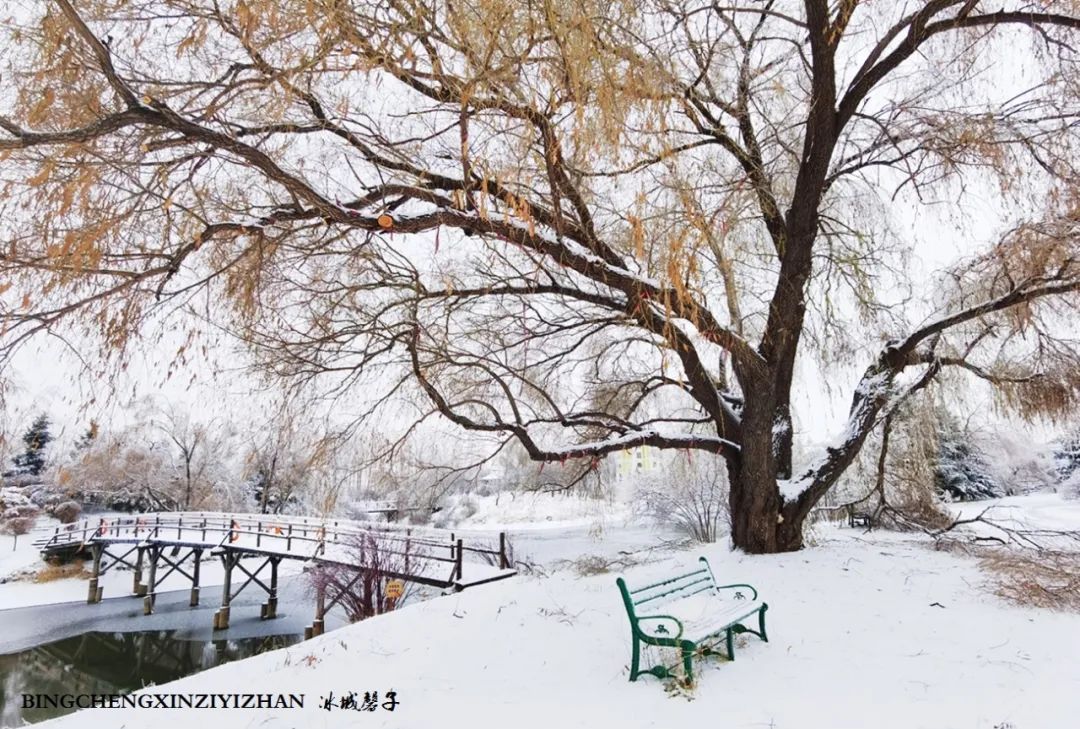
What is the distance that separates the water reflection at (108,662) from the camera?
511 inches

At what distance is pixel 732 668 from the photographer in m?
3.62

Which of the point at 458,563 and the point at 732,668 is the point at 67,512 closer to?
the point at 458,563

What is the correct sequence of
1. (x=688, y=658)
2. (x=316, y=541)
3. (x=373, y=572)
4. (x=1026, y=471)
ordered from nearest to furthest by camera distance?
1. (x=688, y=658)
2. (x=373, y=572)
3. (x=316, y=541)
4. (x=1026, y=471)

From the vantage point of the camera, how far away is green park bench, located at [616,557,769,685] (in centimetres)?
336

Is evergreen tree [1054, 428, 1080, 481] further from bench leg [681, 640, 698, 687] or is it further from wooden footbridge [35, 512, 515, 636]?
bench leg [681, 640, 698, 687]

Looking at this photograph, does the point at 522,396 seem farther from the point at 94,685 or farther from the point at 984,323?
the point at 94,685

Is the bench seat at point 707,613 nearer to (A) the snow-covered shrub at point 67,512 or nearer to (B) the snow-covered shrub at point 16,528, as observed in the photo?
(B) the snow-covered shrub at point 16,528

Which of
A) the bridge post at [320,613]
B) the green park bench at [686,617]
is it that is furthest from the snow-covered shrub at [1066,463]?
the bridge post at [320,613]

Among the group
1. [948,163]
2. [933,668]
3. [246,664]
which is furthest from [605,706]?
[948,163]

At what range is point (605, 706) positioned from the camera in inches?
124

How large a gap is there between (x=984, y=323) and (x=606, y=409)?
464 cm

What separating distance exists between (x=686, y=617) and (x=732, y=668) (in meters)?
0.46

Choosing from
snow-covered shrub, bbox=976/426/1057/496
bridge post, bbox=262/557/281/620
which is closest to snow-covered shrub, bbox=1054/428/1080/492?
snow-covered shrub, bbox=976/426/1057/496

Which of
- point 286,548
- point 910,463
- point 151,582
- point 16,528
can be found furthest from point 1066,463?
point 16,528
